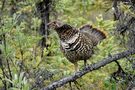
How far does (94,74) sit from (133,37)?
2.29 meters

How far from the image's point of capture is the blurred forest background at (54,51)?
19.3ft

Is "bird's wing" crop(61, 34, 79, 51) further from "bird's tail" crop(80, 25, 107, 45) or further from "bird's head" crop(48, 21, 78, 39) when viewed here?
"bird's tail" crop(80, 25, 107, 45)

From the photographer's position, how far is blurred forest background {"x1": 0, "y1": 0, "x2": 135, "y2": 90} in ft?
19.3

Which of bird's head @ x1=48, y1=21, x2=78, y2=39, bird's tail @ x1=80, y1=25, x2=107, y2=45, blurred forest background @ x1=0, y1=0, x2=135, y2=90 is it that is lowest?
blurred forest background @ x1=0, y1=0, x2=135, y2=90

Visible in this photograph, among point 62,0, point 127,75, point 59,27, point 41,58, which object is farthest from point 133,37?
point 62,0

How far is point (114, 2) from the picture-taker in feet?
19.9

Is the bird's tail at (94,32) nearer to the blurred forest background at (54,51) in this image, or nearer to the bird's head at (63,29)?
the blurred forest background at (54,51)

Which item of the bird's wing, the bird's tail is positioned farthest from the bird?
the bird's tail

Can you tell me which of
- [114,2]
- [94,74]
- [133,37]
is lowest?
[94,74]

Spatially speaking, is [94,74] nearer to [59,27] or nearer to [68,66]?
[68,66]

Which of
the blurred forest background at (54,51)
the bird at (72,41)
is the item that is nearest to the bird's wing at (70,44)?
the bird at (72,41)

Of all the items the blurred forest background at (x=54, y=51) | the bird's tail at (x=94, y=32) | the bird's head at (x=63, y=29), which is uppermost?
the bird's head at (x=63, y=29)

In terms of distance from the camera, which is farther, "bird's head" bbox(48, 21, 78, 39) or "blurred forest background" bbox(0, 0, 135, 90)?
"blurred forest background" bbox(0, 0, 135, 90)

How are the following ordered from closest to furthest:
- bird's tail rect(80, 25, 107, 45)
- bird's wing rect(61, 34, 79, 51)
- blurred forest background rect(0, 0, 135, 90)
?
bird's wing rect(61, 34, 79, 51)
blurred forest background rect(0, 0, 135, 90)
bird's tail rect(80, 25, 107, 45)
